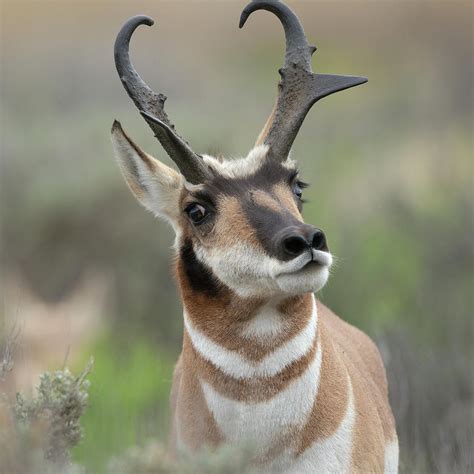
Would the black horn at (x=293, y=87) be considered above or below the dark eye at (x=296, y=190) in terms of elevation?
above

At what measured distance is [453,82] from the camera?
29031mm

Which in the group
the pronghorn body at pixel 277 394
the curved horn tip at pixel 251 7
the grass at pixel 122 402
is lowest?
the grass at pixel 122 402

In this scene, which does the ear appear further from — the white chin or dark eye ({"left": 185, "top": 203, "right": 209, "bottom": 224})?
the white chin

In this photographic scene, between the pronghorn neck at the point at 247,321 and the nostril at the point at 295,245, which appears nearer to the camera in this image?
the nostril at the point at 295,245

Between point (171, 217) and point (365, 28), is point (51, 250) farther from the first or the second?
point (365, 28)

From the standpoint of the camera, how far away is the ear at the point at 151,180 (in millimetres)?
6609

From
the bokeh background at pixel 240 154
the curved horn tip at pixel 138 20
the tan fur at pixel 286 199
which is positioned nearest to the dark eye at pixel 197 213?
the tan fur at pixel 286 199

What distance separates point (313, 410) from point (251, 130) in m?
18.8

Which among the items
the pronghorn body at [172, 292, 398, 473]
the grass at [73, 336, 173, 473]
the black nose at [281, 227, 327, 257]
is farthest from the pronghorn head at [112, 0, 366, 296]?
the grass at [73, 336, 173, 473]

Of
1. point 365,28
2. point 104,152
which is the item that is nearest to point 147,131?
point 104,152

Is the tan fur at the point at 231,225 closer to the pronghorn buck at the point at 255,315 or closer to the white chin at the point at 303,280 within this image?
the pronghorn buck at the point at 255,315

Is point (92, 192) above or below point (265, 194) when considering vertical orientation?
below

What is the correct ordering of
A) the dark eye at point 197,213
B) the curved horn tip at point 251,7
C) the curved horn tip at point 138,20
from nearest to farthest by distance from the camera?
the dark eye at point 197,213 → the curved horn tip at point 138,20 → the curved horn tip at point 251,7

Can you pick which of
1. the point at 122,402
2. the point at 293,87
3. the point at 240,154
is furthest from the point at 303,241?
the point at 240,154
